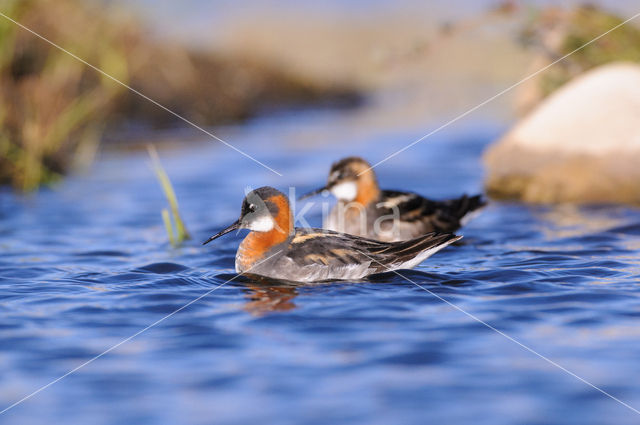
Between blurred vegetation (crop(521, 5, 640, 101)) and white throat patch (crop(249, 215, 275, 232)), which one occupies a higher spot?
blurred vegetation (crop(521, 5, 640, 101))

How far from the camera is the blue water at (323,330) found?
4.71 meters

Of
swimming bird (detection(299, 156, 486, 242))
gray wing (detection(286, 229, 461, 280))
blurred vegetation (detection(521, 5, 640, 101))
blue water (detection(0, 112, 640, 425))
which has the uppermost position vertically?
blurred vegetation (detection(521, 5, 640, 101))

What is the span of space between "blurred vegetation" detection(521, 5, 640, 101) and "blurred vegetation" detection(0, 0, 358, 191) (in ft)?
18.9

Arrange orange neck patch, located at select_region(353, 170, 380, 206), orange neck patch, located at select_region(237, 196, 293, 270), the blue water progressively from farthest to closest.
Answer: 1. orange neck patch, located at select_region(353, 170, 380, 206)
2. orange neck patch, located at select_region(237, 196, 293, 270)
3. the blue water

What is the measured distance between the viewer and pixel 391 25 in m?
29.4

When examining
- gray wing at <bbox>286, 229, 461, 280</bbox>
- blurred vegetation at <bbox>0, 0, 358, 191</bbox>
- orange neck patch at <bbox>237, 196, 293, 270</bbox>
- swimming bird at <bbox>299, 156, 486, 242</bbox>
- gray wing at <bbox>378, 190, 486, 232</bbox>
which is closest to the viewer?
gray wing at <bbox>286, 229, 461, 280</bbox>

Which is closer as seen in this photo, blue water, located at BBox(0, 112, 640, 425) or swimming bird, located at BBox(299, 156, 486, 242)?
blue water, located at BBox(0, 112, 640, 425)

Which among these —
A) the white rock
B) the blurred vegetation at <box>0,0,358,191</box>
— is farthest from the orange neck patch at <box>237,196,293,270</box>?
the blurred vegetation at <box>0,0,358,191</box>

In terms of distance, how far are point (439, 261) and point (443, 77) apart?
20721mm

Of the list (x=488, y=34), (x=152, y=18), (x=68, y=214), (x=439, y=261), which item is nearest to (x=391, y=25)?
(x=152, y=18)

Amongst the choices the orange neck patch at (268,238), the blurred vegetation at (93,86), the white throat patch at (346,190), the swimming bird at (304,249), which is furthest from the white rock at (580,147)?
the blurred vegetation at (93,86)

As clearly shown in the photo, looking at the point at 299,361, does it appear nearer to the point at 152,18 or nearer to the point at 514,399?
the point at 514,399

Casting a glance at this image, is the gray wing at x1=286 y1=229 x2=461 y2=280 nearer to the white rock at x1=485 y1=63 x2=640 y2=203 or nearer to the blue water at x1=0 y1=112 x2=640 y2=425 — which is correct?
the blue water at x1=0 y1=112 x2=640 y2=425

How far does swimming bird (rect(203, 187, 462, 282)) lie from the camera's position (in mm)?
7285
